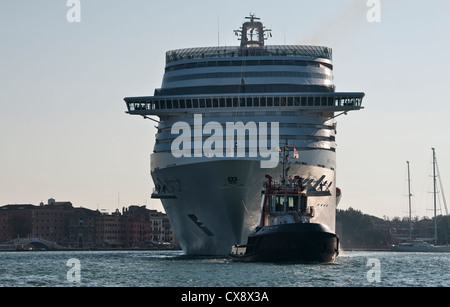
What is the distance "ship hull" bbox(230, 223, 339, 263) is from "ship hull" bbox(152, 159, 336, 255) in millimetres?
8649

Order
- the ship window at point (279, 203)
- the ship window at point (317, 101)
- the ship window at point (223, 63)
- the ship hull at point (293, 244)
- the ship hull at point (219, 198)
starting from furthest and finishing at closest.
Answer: the ship window at point (223, 63) < the ship window at point (317, 101) < the ship hull at point (219, 198) < the ship window at point (279, 203) < the ship hull at point (293, 244)

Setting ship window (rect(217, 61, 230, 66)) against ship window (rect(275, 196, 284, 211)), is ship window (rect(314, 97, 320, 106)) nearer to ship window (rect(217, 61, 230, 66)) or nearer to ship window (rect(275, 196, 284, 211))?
ship window (rect(217, 61, 230, 66))

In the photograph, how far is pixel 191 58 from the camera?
10900cm

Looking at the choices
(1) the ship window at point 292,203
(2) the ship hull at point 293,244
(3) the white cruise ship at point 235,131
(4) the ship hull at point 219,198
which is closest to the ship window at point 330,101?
(3) the white cruise ship at point 235,131

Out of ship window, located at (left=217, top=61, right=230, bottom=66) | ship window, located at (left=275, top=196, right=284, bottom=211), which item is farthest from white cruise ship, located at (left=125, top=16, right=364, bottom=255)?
ship window, located at (left=275, top=196, right=284, bottom=211)

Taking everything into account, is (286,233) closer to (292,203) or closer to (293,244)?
(293,244)

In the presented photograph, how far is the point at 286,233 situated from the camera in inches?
3046

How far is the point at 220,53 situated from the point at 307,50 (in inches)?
348

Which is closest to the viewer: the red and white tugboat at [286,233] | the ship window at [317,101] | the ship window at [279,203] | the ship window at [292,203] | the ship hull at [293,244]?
the ship hull at [293,244]

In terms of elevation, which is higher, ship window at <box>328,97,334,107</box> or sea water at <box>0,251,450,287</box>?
ship window at <box>328,97,334,107</box>

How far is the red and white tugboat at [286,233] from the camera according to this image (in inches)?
3054

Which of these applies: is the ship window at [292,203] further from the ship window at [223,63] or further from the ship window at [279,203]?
the ship window at [223,63]

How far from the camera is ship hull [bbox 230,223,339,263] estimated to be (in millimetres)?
77438
